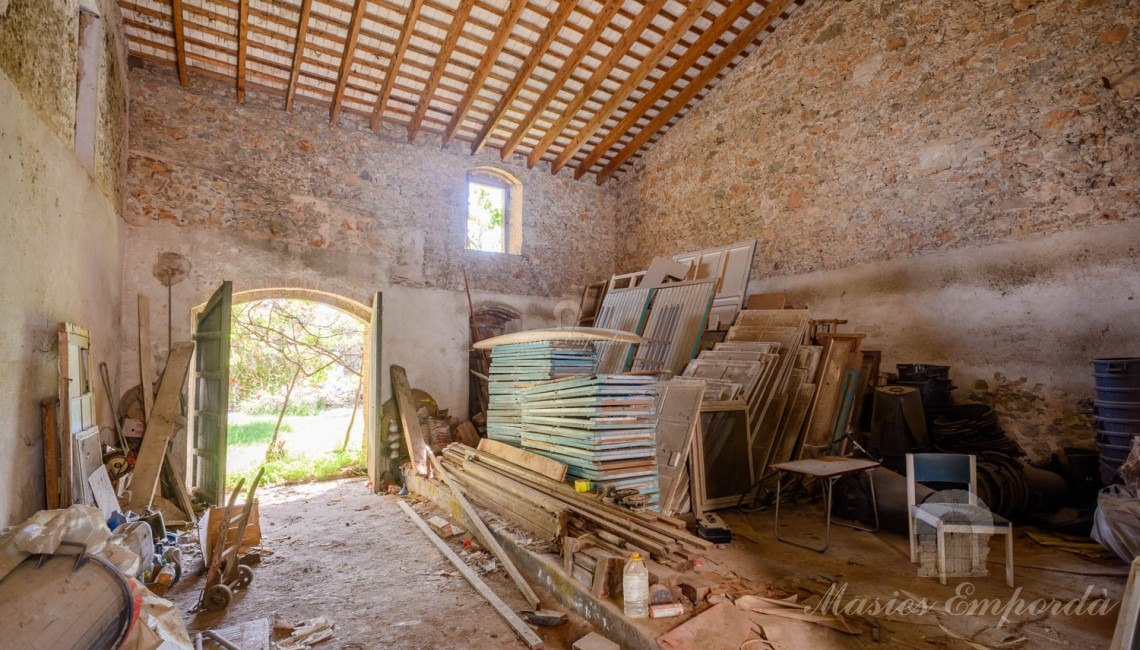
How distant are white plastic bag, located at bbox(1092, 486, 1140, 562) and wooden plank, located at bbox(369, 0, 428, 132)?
822 cm

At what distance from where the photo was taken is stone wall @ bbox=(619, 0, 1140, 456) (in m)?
5.23

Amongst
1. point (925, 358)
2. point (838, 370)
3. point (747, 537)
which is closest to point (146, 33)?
point (747, 537)

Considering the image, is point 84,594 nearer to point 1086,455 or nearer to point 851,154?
point 1086,455

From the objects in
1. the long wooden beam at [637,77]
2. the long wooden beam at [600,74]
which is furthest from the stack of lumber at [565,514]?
the long wooden beam at [637,77]

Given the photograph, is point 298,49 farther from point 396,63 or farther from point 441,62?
point 441,62

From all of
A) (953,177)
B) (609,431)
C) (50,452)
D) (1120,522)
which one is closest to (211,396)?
(50,452)

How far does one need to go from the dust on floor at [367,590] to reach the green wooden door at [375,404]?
1.30m

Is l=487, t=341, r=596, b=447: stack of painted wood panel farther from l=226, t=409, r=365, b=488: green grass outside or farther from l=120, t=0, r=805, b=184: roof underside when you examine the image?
l=120, t=0, r=805, b=184: roof underside

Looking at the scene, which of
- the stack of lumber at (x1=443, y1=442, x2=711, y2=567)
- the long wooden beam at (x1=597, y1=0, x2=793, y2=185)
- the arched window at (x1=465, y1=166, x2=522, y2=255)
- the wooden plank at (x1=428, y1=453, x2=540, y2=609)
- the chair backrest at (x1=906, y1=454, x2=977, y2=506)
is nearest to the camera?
the stack of lumber at (x1=443, y1=442, x2=711, y2=567)

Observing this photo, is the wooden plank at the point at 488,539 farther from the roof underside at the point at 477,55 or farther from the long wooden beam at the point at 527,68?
the roof underside at the point at 477,55

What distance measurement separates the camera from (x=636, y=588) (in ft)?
10.1

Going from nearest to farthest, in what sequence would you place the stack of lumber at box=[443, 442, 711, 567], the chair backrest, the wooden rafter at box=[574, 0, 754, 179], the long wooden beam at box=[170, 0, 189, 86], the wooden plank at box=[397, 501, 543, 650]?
the wooden plank at box=[397, 501, 543, 650] < the stack of lumber at box=[443, 442, 711, 567] < the chair backrest < the long wooden beam at box=[170, 0, 189, 86] < the wooden rafter at box=[574, 0, 754, 179]

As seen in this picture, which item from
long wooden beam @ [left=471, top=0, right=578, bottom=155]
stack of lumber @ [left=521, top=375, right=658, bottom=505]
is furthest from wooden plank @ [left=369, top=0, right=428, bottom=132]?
stack of lumber @ [left=521, top=375, right=658, bottom=505]

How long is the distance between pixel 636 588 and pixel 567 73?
7154mm
